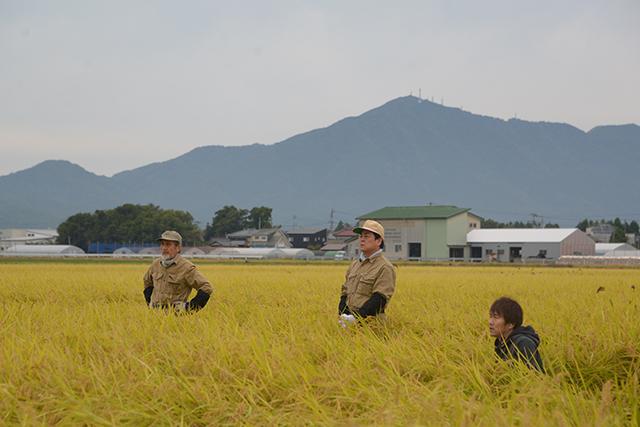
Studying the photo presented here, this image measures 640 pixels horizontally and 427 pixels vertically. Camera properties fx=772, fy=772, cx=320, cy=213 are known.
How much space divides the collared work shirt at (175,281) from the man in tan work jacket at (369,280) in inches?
62.3

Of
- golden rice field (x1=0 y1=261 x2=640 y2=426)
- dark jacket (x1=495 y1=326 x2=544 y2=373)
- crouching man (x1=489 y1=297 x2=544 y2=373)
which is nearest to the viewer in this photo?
golden rice field (x1=0 y1=261 x2=640 y2=426)

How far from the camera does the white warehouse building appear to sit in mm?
61281

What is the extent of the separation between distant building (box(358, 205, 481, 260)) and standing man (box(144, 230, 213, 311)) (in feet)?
189

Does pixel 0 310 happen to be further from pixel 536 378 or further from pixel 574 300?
pixel 574 300

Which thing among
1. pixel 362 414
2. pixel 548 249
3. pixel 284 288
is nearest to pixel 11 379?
pixel 362 414

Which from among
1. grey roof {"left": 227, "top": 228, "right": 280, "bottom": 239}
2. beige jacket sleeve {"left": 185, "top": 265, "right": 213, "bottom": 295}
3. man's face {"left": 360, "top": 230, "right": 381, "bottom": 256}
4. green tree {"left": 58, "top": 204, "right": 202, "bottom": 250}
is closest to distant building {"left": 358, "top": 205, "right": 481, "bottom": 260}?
green tree {"left": 58, "top": 204, "right": 202, "bottom": 250}

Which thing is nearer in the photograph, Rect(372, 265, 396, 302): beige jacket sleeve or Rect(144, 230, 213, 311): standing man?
Rect(372, 265, 396, 302): beige jacket sleeve

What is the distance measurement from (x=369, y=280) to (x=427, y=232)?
60.7 meters

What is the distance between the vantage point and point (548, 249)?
201 ft

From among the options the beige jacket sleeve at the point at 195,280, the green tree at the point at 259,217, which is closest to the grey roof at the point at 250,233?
the green tree at the point at 259,217

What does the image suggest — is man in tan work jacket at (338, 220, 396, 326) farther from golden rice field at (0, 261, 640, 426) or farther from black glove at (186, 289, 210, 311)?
black glove at (186, 289, 210, 311)

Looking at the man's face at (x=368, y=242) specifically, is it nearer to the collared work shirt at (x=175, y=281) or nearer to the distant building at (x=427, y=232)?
the collared work shirt at (x=175, y=281)

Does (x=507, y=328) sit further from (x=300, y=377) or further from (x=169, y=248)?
(x=169, y=248)

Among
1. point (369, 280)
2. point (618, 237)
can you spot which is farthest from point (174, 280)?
point (618, 237)
